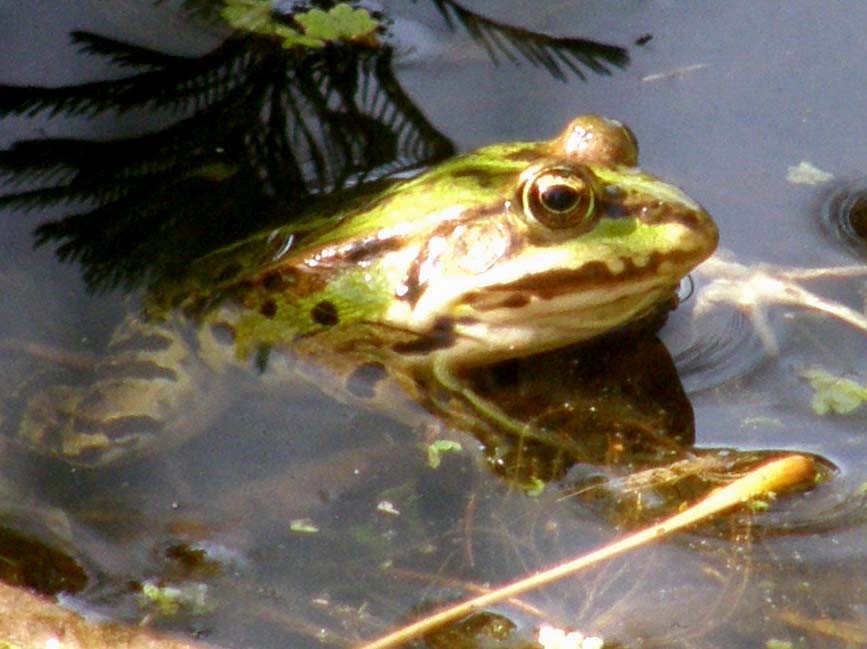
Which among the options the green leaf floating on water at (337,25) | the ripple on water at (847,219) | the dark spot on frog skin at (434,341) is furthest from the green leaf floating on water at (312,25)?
the ripple on water at (847,219)

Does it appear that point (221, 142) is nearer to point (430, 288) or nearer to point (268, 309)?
point (268, 309)

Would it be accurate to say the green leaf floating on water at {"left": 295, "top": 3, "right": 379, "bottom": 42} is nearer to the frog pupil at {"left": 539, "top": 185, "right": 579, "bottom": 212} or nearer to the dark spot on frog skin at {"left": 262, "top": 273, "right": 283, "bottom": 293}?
the dark spot on frog skin at {"left": 262, "top": 273, "right": 283, "bottom": 293}

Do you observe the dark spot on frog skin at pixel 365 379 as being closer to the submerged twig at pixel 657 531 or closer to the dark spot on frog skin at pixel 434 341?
the dark spot on frog skin at pixel 434 341

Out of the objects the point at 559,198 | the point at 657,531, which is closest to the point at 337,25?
the point at 559,198

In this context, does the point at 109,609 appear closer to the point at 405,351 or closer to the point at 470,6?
the point at 405,351

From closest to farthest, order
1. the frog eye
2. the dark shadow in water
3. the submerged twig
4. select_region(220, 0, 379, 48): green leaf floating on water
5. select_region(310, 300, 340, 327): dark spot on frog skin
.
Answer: the submerged twig < the frog eye < select_region(310, 300, 340, 327): dark spot on frog skin < the dark shadow in water < select_region(220, 0, 379, 48): green leaf floating on water

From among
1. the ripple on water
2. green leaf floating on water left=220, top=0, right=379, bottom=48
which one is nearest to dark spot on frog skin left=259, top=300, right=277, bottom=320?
green leaf floating on water left=220, top=0, right=379, bottom=48
